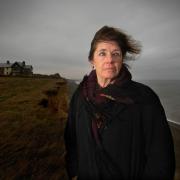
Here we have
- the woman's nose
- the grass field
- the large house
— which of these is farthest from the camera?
the large house

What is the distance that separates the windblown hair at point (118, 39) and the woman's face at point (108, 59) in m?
0.05

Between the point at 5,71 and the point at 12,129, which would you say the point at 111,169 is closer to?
the point at 12,129

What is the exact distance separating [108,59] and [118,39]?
0.27m

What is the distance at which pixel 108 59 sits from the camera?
7.85 ft

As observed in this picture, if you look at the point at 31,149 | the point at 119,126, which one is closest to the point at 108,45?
the point at 119,126

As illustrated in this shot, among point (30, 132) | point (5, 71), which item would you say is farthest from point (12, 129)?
point (5, 71)

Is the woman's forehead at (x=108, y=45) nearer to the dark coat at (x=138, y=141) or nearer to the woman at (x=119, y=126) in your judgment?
the woman at (x=119, y=126)

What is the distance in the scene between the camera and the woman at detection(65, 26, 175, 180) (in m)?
2.16

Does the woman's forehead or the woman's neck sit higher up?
the woman's forehead

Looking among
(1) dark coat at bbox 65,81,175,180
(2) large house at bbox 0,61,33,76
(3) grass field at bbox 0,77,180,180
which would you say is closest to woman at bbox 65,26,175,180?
(1) dark coat at bbox 65,81,175,180

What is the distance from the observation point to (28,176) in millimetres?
5309

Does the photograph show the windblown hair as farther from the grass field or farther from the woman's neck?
the grass field

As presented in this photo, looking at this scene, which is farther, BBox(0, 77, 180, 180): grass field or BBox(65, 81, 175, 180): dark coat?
BBox(0, 77, 180, 180): grass field

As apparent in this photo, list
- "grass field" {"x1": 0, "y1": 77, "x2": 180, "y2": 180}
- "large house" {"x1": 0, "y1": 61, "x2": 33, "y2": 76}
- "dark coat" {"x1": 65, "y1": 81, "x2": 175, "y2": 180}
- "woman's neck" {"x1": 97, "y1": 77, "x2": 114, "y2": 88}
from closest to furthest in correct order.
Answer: "dark coat" {"x1": 65, "y1": 81, "x2": 175, "y2": 180}, "woman's neck" {"x1": 97, "y1": 77, "x2": 114, "y2": 88}, "grass field" {"x1": 0, "y1": 77, "x2": 180, "y2": 180}, "large house" {"x1": 0, "y1": 61, "x2": 33, "y2": 76}
